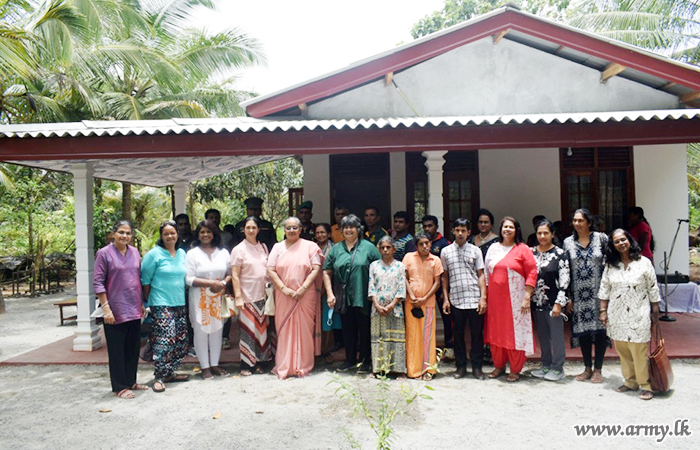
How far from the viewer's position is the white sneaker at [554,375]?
4.71m

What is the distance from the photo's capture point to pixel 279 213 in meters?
21.6

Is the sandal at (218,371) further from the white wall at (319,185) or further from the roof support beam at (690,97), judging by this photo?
the roof support beam at (690,97)

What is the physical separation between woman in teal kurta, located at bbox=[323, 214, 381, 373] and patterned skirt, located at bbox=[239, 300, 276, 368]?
73 cm

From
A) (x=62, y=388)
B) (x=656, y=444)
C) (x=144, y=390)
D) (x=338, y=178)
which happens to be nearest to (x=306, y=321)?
(x=144, y=390)

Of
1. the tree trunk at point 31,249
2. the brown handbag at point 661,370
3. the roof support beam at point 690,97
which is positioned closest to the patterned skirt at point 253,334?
the brown handbag at point 661,370

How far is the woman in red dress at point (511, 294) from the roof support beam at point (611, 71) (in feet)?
11.6

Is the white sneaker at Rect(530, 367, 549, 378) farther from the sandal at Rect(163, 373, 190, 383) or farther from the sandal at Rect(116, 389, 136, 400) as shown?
the sandal at Rect(116, 389, 136, 400)

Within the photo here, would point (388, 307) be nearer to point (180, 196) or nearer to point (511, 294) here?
point (511, 294)

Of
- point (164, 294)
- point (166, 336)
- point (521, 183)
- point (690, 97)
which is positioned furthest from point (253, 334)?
point (690, 97)

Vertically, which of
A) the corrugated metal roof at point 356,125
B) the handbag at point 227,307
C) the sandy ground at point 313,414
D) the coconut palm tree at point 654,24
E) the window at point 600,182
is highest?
the coconut palm tree at point 654,24

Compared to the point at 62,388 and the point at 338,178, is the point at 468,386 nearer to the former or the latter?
the point at 62,388

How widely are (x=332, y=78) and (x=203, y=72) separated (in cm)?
781

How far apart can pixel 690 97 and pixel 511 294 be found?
4680 mm

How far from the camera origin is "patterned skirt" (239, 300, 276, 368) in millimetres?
5027
